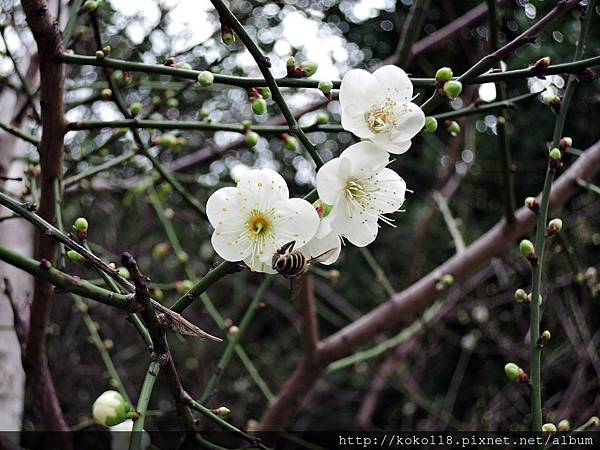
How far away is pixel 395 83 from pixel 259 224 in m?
0.28

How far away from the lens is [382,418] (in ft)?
11.9

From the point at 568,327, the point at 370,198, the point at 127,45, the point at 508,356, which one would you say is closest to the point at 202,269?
the point at 127,45

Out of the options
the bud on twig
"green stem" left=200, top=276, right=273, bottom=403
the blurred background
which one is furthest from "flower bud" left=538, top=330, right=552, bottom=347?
the blurred background

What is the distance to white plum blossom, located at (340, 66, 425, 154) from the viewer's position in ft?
2.51

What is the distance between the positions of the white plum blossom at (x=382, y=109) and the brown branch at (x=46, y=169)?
1.69ft

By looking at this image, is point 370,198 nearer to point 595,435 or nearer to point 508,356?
point 595,435

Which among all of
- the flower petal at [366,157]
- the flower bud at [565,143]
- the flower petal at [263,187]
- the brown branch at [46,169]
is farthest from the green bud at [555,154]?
the brown branch at [46,169]

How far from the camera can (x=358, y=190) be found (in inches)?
31.7

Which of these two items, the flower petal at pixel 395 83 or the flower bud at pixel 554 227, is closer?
the flower petal at pixel 395 83

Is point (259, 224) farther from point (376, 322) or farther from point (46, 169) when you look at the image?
point (376, 322)

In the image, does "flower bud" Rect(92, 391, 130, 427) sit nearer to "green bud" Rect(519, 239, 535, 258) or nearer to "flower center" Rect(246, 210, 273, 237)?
"flower center" Rect(246, 210, 273, 237)

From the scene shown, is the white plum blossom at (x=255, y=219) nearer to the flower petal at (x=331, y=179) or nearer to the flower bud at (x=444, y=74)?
the flower petal at (x=331, y=179)

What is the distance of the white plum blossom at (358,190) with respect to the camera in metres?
0.73

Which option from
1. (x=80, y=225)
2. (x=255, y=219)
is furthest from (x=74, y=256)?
(x=255, y=219)
